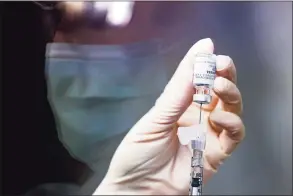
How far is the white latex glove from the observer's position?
4.76 ft

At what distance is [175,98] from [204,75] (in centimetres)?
21

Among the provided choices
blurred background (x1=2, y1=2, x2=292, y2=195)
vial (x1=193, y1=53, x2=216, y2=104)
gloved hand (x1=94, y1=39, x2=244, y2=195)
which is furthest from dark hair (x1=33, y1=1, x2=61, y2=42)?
vial (x1=193, y1=53, x2=216, y2=104)

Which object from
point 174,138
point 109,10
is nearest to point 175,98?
point 174,138

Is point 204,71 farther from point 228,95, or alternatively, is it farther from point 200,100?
point 228,95

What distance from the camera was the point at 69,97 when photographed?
1432mm

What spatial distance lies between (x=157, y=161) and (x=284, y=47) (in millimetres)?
498

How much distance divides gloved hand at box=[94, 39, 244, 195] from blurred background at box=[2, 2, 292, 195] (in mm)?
95

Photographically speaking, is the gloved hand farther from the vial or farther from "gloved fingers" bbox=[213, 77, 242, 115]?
the vial

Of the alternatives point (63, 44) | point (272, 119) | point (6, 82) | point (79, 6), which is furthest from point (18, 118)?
point (272, 119)

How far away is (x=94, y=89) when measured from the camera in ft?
4.72

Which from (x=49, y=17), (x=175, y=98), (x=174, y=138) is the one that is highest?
(x=49, y=17)

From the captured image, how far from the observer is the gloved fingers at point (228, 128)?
129cm

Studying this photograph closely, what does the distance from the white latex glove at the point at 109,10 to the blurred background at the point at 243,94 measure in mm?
90

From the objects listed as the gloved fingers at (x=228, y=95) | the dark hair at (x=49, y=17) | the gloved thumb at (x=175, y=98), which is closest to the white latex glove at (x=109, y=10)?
the dark hair at (x=49, y=17)
